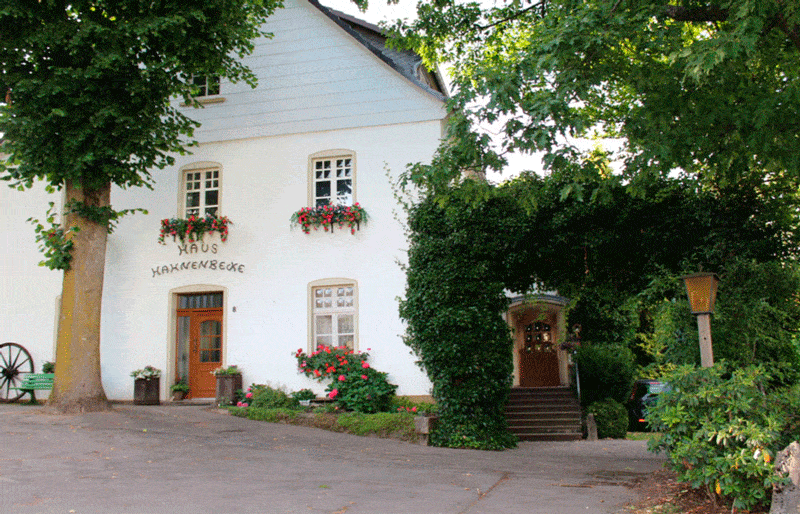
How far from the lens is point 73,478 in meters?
7.24

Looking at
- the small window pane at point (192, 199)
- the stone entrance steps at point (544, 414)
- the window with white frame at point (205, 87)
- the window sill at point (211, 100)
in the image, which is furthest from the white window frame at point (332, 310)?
the window with white frame at point (205, 87)

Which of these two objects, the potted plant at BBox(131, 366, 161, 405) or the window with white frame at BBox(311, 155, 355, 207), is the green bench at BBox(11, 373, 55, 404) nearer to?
the potted plant at BBox(131, 366, 161, 405)

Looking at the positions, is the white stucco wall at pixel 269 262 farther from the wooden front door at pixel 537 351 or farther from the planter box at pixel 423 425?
the wooden front door at pixel 537 351

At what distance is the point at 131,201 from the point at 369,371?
654cm

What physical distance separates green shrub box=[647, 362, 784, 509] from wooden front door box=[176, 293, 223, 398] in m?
9.99

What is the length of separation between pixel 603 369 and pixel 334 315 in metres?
8.34

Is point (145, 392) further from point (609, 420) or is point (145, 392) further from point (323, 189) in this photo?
point (609, 420)

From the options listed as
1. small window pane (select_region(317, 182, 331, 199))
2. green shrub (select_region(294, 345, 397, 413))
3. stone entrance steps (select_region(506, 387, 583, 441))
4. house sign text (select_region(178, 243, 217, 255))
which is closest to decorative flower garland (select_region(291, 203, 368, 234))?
small window pane (select_region(317, 182, 331, 199))

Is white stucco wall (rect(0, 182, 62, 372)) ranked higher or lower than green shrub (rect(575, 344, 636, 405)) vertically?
higher

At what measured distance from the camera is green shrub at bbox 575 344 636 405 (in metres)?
18.3

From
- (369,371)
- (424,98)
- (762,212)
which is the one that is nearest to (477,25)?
(424,98)

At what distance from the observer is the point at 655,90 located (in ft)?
28.1

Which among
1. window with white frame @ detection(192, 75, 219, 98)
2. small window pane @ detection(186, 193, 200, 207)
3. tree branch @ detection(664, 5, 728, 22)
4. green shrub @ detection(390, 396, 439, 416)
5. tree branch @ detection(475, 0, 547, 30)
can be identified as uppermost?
window with white frame @ detection(192, 75, 219, 98)

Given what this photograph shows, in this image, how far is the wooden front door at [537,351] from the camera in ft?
64.7
